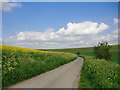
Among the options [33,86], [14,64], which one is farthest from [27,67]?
[33,86]

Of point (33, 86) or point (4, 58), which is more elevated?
point (4, 58)

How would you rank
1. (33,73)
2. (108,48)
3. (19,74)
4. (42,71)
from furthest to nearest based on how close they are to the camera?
(108,48), (42,71), (33,73), (19,74)

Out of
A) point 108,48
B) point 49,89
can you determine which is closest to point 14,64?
point 49,89

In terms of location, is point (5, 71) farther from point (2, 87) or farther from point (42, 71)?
point (42, 71)

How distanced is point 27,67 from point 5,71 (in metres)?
4.75

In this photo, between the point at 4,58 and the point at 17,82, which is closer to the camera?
the point at 17,82

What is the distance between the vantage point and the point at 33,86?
18.8 m

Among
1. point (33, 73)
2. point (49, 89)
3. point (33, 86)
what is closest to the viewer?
point (49, 89)

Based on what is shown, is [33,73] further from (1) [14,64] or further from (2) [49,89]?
(2) [49,89]

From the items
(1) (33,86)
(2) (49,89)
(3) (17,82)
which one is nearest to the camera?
(2) (49,89)

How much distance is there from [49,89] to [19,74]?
4840 millimetres

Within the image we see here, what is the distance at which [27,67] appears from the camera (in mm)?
25172

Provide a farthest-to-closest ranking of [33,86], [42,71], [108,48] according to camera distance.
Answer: [108,48]
[42,71]
[33,86]

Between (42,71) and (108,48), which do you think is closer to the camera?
(42,71)
